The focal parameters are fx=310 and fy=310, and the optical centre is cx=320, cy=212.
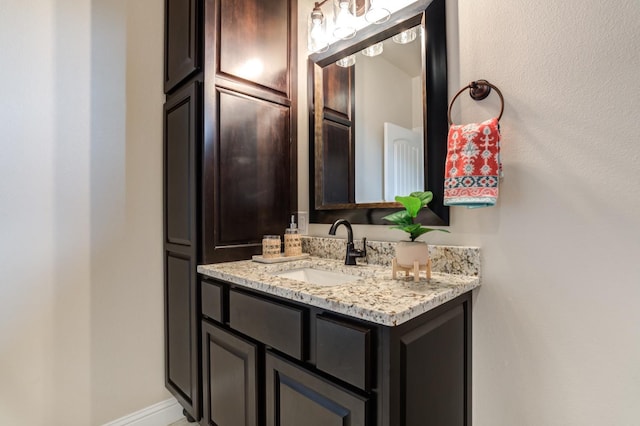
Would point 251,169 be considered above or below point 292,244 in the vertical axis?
above

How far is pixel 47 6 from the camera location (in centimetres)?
135

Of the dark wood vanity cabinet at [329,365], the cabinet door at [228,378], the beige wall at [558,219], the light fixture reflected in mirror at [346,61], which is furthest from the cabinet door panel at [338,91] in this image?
the cabinet door at [228,378]

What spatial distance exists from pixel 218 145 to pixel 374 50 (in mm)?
847

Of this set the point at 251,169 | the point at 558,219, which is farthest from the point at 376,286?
the point at 251,169

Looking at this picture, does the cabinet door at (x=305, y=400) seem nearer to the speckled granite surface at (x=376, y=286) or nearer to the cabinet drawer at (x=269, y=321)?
the cabinet drawer at (x=269, y=321)

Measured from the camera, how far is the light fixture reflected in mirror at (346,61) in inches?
60.9

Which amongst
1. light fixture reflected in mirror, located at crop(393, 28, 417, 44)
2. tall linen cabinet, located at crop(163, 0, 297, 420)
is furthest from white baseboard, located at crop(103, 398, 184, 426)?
light fixture reflected in mirror, located at crop(393, 28, 417, 44)

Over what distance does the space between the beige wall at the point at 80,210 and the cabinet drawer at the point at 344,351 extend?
1.18 meters

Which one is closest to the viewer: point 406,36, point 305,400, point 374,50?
Answer: point 305,400

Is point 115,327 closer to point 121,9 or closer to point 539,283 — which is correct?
point 121,9

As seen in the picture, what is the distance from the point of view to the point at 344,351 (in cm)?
79

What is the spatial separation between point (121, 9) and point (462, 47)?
5.31 ft

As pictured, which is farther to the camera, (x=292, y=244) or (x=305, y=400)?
(x=292, y=244)

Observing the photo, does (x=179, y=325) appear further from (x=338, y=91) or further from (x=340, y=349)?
(x=338, y=91)
